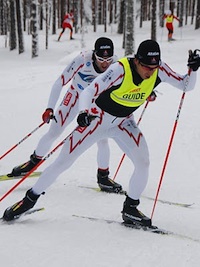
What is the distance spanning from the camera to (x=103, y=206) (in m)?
5.03

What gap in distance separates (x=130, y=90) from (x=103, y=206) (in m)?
1.67

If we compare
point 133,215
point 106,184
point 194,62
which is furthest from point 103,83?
point 106,184

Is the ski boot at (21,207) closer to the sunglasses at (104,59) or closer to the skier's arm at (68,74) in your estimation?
the skier's arm at (68,74)

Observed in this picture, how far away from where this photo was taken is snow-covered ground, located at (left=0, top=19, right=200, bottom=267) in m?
3.51

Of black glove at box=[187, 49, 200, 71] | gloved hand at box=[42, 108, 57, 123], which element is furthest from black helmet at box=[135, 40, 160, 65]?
gloved hand at box=[42, 108, 57, 123]

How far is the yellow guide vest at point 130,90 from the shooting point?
3.92 metres

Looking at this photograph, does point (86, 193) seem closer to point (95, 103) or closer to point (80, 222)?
point (80, 222)

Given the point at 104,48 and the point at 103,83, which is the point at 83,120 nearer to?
the point at 103,83

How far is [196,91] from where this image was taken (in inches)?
418

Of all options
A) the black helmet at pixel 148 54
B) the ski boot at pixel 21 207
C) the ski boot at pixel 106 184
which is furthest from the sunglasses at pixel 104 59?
the ski boot at pixel 21 207

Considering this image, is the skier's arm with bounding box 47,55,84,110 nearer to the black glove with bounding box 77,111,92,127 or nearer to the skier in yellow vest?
the skier in yellow vest

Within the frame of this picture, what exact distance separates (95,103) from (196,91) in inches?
272

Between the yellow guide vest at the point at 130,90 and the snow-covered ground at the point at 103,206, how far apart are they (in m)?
1.28

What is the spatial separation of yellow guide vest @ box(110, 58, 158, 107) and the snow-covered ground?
4.18ft
